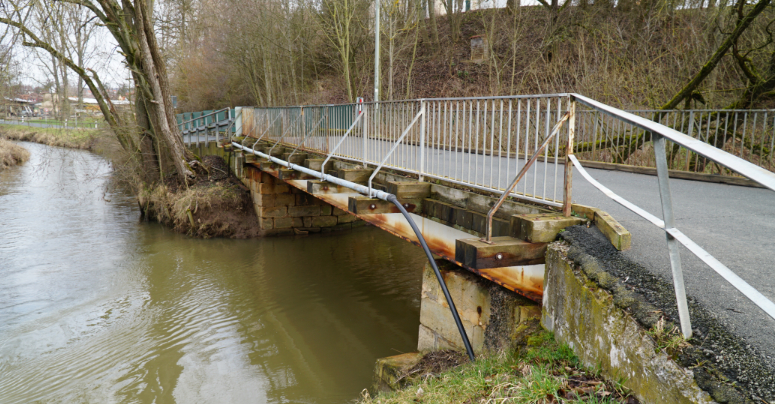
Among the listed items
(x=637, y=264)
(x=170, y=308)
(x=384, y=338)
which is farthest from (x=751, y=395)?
(x=170, y=308)

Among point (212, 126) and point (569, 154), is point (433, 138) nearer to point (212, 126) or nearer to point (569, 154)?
point (569, 154)

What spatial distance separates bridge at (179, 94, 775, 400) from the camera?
2812 mm

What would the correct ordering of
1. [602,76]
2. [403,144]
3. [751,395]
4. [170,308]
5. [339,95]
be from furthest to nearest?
1. [339,95]
2. [602,76]
3. [170,308]
4. [403,144]
5. [751,395]

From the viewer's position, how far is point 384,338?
344 inches

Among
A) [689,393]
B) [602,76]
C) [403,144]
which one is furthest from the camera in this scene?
[602,76]

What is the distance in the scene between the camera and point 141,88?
674 inches

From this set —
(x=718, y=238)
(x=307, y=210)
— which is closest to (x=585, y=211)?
(x=718, y=238)

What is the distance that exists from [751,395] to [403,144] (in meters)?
5.85

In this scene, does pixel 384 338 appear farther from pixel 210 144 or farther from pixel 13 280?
pixel 210 144

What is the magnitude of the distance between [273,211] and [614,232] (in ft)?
45.1

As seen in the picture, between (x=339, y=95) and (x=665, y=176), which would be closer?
(x=665, y=176)

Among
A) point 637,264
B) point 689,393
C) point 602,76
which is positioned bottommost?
point 689,393

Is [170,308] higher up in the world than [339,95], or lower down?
lower down

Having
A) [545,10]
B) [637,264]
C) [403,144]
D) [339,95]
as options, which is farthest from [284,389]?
[545,10]
